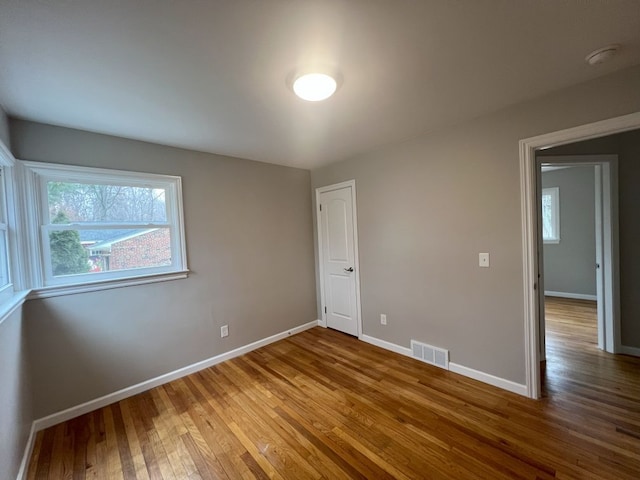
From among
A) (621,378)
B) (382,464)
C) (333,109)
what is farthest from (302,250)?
(621,378)

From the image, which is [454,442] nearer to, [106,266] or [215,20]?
[215,20]

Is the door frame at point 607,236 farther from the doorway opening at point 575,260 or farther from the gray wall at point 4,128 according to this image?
the gray wall at point 4,128

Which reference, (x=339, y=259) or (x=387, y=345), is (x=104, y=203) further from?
(x=387, y=345)

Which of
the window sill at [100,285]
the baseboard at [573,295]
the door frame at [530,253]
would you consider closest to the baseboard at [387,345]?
the door frame at [530,253]

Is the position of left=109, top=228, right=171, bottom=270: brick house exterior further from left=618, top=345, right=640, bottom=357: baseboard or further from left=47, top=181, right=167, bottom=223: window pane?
left=618, top=345, right=640, bottom=357: baseboard

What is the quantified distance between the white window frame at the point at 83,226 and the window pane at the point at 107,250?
4 cm

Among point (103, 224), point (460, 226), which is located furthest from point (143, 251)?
point (460, 226)

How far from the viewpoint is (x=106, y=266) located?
2346 mm

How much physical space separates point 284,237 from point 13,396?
2663mm

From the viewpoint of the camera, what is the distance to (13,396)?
5.11 feet

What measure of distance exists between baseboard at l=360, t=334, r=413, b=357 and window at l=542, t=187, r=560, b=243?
434 cm

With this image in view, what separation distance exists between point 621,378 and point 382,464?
7.86ft

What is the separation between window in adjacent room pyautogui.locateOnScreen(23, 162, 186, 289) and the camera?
2082mm

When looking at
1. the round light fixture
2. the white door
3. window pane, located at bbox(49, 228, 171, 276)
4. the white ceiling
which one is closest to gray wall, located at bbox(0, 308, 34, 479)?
window pane, located at bbox(49, 228, 171, 276)
